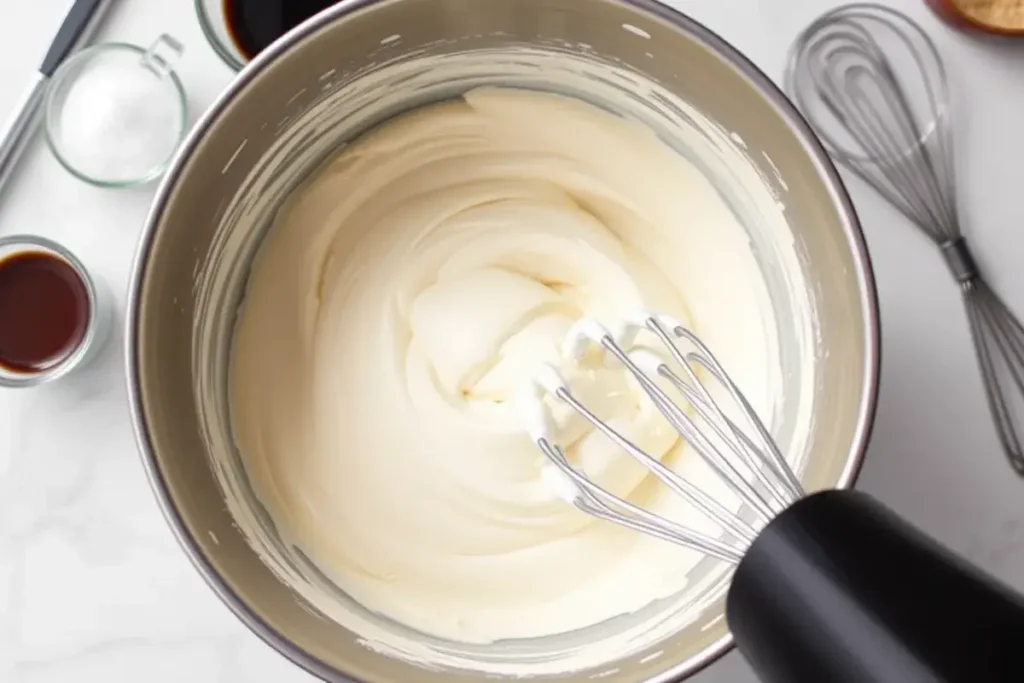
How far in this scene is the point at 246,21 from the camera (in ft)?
2.53

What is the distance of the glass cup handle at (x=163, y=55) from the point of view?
77cm

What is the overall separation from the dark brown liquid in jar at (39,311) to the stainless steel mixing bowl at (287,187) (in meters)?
0.17

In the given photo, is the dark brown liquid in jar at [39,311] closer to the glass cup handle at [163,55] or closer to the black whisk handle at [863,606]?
the glass cup handle at [163,55]

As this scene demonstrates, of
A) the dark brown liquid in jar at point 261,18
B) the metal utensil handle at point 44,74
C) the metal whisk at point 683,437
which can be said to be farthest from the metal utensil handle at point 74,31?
the metal whisk at point 683,437

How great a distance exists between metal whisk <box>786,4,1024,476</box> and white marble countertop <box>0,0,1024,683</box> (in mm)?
12

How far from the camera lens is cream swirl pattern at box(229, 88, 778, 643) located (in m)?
0.70

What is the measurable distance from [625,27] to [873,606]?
378 mm

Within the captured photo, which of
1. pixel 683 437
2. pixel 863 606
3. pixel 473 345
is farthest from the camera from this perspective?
pixel 473 345

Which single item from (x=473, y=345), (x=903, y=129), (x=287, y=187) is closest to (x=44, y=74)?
(x=287, y=187)

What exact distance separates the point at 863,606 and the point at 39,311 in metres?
0.66

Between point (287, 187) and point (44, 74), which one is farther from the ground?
point (44, 74)

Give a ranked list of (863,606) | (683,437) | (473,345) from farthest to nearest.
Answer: (473,345) → (683,437) → (863,606)

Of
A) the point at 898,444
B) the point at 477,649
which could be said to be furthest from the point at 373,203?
the point at 898,444

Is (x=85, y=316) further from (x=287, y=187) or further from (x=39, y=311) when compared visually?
(x=287, y=187)
